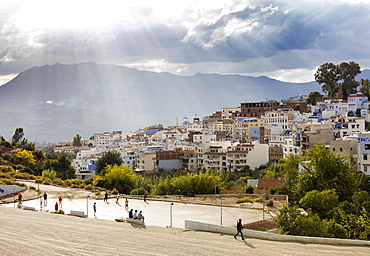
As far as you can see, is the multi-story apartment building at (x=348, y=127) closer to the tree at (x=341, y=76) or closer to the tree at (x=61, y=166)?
the tree at (x=341, y=76)

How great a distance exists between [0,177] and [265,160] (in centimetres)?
3333

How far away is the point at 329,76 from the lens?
229 ft

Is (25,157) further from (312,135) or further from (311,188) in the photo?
(311,188)

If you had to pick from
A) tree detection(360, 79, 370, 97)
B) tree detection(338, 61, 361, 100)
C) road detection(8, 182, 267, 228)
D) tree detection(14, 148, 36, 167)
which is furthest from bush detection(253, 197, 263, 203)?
tree detection(338, 61, 361, 100)

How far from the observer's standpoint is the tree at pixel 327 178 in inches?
Answer: 1026

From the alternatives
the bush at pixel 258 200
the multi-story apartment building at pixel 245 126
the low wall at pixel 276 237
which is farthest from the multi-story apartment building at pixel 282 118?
the low wall at pixel 276 237

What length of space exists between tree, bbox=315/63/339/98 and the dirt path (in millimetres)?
56776

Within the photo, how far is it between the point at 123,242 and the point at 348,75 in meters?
59.6

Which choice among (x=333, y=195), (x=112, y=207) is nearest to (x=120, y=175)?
(x=112, y=207)

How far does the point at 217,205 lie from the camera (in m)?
25.7

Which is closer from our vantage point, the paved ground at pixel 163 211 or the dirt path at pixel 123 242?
the dirt path at pixel 123 242

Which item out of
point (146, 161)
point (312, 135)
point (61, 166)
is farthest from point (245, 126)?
point (61, 166)

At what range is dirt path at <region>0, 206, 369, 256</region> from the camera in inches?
589

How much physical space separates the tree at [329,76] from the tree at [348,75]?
91 cm
